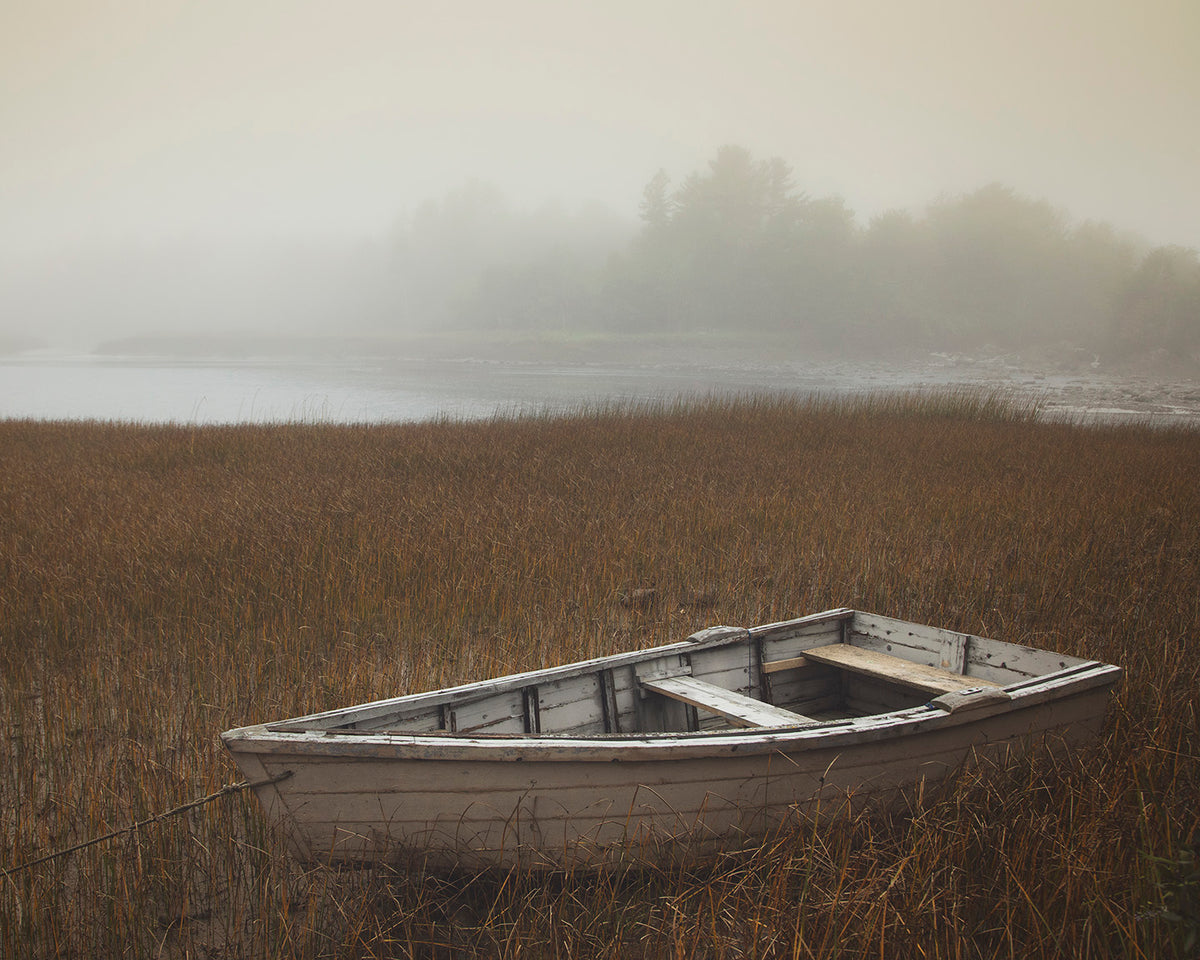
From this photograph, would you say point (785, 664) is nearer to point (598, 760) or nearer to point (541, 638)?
point (541, 638)

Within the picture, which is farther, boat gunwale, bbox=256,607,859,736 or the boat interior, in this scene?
the boat interior

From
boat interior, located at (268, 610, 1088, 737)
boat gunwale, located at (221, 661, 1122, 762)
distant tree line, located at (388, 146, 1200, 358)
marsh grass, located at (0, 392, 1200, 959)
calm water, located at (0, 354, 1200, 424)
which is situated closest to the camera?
boat gunwale, located at (221, 661, 1122, 762)

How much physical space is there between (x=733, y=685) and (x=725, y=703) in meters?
0.69

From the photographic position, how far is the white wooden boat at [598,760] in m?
2.29

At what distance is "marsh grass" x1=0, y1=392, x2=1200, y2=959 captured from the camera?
2.40 m

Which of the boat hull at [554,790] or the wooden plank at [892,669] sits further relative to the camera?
the wooden plank at [892,669]

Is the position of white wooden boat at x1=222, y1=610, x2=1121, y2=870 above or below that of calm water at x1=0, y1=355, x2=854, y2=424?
below

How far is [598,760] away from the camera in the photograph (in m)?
2.36

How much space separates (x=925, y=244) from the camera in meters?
86.8

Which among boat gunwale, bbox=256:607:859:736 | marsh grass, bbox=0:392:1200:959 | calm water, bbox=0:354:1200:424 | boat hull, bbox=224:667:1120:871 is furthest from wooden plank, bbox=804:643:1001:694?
calm water, bbox=0:354:1200:424

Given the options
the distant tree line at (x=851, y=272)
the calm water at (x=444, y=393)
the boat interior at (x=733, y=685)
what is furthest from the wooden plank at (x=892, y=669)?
the distant tree line at (x=851, y=272)

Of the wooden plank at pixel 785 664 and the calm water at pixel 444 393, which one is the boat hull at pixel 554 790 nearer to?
the wooden plank at pixel 785 664

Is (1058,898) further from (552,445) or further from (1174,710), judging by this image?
(552,445)

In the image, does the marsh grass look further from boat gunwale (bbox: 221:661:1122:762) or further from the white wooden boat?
boat gunwale (bbox: 221:661:1122:762)
